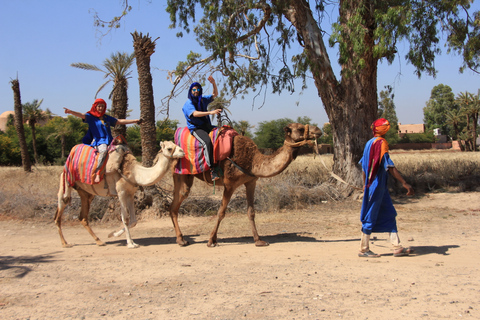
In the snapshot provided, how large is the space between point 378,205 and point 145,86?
28.2 feet

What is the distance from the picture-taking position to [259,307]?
441 centimetres

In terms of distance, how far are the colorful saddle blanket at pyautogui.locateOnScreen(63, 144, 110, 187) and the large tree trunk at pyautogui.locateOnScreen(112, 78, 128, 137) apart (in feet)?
17.0

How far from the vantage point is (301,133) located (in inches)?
287

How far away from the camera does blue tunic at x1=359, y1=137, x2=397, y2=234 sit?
6.36m

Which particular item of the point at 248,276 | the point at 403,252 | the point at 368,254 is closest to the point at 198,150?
the point at 248,276

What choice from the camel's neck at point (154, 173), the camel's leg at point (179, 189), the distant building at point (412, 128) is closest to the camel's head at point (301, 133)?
the camel's neck at point (154, 173)

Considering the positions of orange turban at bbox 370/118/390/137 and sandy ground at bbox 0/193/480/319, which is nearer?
sandy ground at bbox 0/193/480/319

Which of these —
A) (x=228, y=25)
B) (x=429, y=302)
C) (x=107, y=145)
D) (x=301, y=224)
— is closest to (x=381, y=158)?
(x=429, y=302)

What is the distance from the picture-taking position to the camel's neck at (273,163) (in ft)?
23.8

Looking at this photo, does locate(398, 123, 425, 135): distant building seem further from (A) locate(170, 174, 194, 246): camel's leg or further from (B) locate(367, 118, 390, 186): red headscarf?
(B) locate(367, 118, 390, 186): red headscarf

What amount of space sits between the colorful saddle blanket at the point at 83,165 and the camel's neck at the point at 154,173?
71 cm

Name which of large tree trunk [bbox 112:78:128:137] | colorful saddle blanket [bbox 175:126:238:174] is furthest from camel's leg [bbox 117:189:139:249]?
large tree trunk [bbox 112:78:128:137]

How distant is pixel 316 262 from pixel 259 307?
6.54ft

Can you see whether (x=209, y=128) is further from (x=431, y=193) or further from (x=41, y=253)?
(x=431, y=193)
